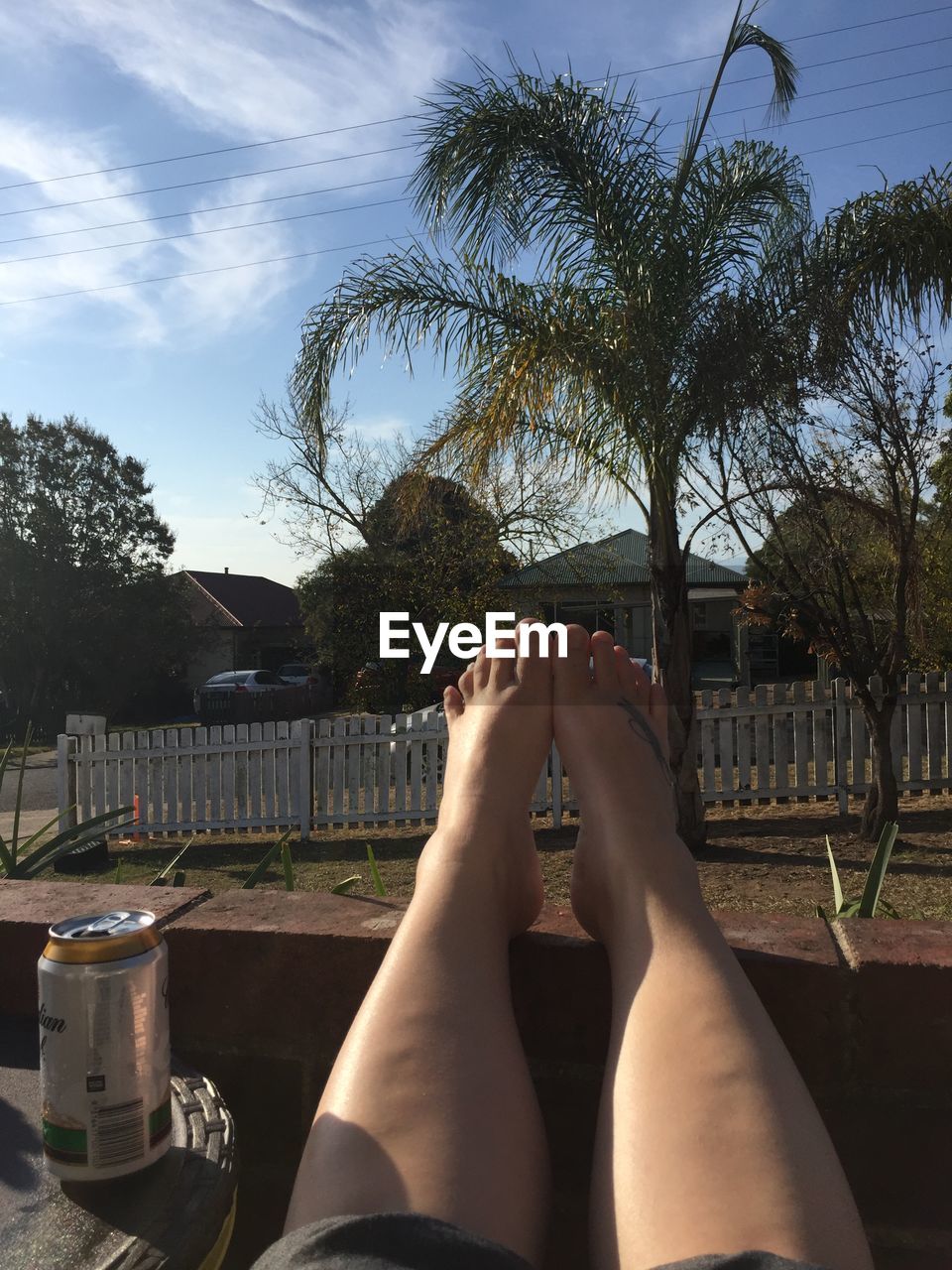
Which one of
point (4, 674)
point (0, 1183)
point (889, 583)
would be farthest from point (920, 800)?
point (4, 674)

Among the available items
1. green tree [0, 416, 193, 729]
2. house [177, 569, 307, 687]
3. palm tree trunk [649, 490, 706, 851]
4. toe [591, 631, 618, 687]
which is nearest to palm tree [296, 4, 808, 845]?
palm tree trunk [649, 490, 706, 851]

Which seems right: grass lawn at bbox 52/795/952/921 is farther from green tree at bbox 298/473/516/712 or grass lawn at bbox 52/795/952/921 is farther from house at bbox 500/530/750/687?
house at bbox 500/530/750/687

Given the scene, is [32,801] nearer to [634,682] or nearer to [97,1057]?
[634,682]

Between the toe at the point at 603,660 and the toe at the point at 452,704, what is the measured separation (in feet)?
0.93

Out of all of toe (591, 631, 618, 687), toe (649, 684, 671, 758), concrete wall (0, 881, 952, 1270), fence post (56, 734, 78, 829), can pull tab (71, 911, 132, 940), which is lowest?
fence post (56, 734, 78, 829)

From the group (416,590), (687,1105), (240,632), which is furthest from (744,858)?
(240,632)

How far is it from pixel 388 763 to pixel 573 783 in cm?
555

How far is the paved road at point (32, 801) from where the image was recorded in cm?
837

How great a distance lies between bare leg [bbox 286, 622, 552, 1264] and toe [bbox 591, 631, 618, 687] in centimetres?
50

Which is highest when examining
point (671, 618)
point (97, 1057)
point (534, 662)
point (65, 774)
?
point (671, 618)

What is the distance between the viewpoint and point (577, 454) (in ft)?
15.5

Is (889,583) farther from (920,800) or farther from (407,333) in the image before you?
(407,333)

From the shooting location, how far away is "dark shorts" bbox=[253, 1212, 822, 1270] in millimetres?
662

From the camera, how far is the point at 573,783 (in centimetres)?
151
